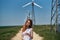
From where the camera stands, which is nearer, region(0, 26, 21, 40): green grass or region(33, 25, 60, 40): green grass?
region(33, 25, 60, 40): green grass

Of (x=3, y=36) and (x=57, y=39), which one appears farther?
(x=3, y=36)

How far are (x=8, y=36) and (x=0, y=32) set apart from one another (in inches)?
21.5

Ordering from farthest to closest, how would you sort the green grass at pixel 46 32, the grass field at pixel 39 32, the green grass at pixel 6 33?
the green grass at pixel 6 33 → the grass field at pixel 39 32 → the green grass at pixel 46 32

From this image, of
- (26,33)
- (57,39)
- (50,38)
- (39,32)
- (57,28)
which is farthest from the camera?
(39,32)

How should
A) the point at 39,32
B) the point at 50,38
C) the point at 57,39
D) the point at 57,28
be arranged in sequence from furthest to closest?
the point at 39,32, the point at 57,28, the point at 50,38, the point at 57,39

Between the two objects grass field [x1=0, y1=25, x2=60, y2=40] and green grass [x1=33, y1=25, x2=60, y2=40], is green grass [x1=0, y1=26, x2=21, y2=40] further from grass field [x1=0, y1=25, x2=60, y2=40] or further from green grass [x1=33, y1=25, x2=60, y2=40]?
green grass [x1=33, y1=25, x2=60, y2=40]

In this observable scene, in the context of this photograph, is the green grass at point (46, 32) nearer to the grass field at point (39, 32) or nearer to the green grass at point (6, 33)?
the grass field at point (39, 32)

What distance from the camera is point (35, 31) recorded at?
388 inches

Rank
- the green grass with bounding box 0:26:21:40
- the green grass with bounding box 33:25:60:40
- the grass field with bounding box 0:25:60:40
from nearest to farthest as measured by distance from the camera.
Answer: the green grass with bounding box 33:25:60:40
the grass field with bounding box 0:25:60:40
the green grass with bounding box 0:26:21:40

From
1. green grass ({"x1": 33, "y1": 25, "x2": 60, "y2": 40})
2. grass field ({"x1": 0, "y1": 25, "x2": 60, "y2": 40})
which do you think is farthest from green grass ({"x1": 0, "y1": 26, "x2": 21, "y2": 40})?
green grass ({"x1": 33, "y1": 25, "x2": 60, "y2": 40})

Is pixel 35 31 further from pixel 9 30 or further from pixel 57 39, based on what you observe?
pixel 57 39

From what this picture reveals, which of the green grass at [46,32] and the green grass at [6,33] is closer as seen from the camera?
the green grass at [46,32]

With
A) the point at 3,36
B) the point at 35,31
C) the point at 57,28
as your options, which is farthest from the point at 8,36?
the point at 57,28

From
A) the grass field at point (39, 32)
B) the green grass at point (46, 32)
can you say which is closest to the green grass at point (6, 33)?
the grass field at point (39, 32)
